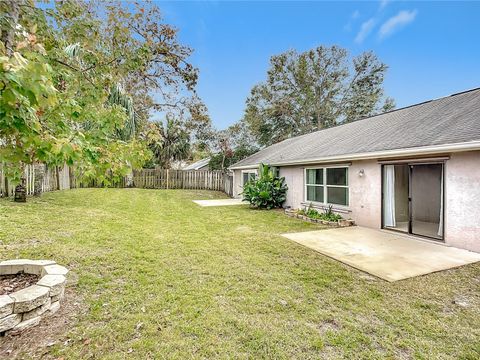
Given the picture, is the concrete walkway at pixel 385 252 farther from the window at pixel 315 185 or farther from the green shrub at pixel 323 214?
the window at pixel 315 185

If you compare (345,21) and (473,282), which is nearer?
(473,282)

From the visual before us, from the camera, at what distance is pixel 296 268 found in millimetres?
4613

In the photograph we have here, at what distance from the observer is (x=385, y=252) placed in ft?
18.1

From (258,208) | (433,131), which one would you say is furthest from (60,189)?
(433,131)

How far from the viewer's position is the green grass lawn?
2549 millimetres

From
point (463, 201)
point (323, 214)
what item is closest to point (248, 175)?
point (323, 214)

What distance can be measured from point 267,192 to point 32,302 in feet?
32.8

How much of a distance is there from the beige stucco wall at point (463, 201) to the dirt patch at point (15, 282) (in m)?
8.05

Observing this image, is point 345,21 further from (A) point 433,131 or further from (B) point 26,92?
(B) point 26,92

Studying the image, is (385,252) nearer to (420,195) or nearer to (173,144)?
(420,195)

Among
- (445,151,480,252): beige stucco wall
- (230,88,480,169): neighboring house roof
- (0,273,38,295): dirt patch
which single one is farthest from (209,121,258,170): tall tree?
(0,273,38,295): dirt patch

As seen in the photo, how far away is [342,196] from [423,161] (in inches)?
119

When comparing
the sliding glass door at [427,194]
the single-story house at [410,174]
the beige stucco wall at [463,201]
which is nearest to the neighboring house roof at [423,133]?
the single-story house at [410,174]

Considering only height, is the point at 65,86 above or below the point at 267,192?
above
